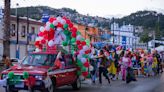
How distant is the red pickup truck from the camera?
44.7 feet

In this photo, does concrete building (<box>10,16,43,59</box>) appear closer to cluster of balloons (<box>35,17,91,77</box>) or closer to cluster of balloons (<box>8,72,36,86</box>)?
cluster of balloons (<box>35,17,91,77</box>)

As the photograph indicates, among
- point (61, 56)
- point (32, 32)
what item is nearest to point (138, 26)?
point (32, 32)

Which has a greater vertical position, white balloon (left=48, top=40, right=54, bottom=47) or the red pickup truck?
white balloon (left=48, top=40, right=54, bottom=47)

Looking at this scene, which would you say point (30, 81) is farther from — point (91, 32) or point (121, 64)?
point (91, 32)

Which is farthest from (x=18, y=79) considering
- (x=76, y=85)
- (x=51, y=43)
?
(x=76, y=85)

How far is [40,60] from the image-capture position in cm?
1504

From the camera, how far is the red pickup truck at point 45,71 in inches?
536

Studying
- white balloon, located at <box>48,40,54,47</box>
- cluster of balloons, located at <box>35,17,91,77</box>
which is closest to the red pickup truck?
cluster of balloons, located at <box>35,17,91,77</box>

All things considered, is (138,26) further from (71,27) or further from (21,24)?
(71,27)

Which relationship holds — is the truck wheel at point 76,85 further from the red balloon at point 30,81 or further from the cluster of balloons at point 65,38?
the red balloon at point 30,81

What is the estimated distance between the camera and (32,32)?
58750mm

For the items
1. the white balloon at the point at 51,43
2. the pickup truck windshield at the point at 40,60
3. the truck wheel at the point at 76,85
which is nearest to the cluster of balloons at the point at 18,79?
the pickup truck windshield at the point at 40,60

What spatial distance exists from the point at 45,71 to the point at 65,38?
4023 millimetres

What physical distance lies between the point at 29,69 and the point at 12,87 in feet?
2.79
